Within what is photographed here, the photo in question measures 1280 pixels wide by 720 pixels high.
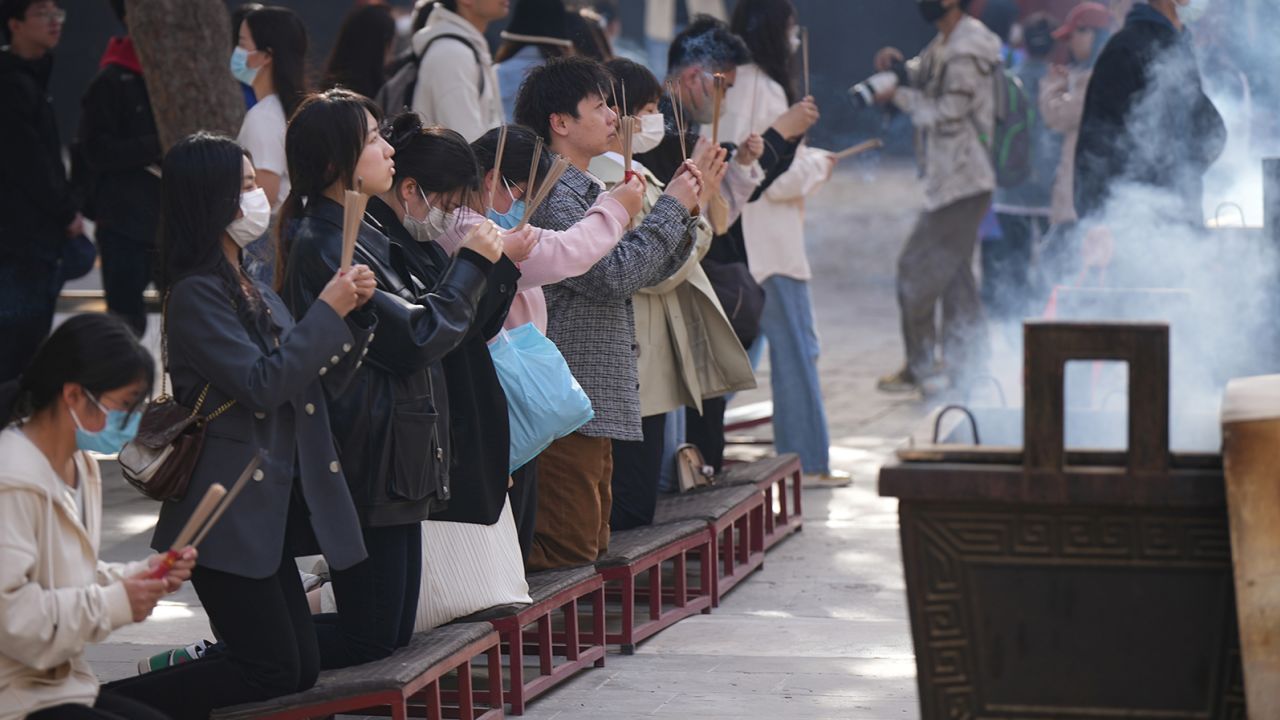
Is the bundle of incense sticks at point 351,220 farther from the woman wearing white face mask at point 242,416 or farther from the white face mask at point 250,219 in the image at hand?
the white face mask at point 250,219

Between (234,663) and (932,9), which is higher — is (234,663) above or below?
below

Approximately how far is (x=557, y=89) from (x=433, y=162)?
0.85 metres

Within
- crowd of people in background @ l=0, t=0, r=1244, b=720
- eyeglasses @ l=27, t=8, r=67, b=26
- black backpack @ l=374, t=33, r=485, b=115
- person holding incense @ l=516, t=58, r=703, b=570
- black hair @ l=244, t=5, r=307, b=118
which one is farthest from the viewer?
Answer: eyeglasses @ l=27, t=8, r=67, b=26

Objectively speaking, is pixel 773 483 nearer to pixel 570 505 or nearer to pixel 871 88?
pixel 570 505

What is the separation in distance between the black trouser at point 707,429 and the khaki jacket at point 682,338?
67 cm

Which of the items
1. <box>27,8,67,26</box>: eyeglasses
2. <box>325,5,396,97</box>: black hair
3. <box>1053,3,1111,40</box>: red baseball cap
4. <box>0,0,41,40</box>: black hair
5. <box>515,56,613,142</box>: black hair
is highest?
<box>1053,3,1111,40</box>: red baseball cap

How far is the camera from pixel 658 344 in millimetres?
5137

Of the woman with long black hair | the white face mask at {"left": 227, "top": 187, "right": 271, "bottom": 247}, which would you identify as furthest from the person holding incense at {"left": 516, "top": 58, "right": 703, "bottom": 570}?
the white face mask at {"left": 227, "top": 187, "right": 271, "bottom": 247}

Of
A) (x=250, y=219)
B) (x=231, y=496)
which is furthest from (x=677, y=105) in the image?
(x=231, y=496)

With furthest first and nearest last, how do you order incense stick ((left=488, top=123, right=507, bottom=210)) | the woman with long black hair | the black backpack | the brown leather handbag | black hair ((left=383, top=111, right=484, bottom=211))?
the black backpack
the woman with long black hair
incense stick ((left=488, top=123, right=507, bottom=210))
black hair ((left=383, top=111, right=484, bottom=211))
the brown leather handbag

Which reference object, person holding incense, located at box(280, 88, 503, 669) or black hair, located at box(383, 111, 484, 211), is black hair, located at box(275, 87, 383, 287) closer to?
person holding incense, located at box(280, 88, 503, 669)

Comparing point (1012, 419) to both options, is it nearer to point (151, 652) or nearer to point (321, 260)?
point (321, 260)

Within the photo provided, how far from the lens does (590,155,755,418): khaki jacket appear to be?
5.09 metres

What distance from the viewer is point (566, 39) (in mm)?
6617
